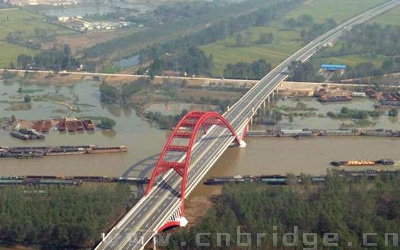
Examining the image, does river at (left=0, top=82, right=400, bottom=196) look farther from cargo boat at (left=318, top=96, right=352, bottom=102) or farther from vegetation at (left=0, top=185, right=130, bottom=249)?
cargo boat at (left=318, top=96, right=352, bottom=102)

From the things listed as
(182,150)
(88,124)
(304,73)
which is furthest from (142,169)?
(304,73)

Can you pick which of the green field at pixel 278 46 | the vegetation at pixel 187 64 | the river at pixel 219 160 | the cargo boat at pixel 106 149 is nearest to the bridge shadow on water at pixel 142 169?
the river at pixel 219 160

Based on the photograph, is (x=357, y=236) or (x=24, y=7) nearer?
(x=357, y=236)

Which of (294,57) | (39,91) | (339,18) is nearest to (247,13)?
(339,18)

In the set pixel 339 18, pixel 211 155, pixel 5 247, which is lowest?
pixel 5 247

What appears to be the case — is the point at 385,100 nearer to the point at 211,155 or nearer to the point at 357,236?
the point at 211,155

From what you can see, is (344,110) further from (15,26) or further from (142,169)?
(15,26)

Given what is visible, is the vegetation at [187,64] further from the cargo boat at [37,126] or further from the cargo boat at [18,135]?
the cargo boat at [18,135]
